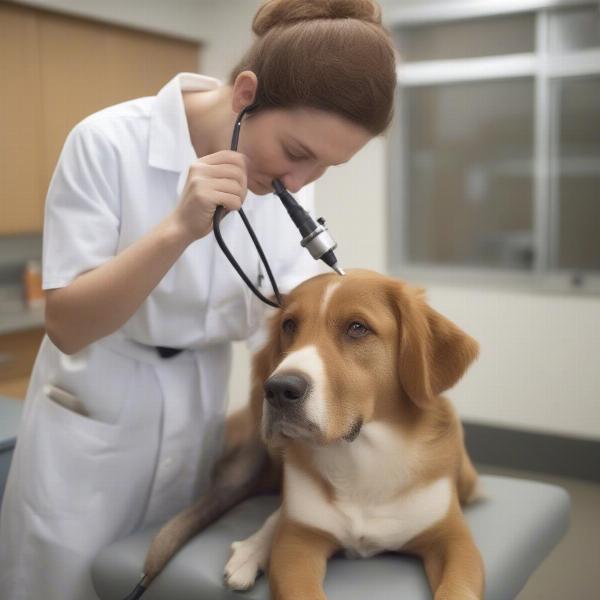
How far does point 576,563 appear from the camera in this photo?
8.25ft

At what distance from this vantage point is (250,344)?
144cm


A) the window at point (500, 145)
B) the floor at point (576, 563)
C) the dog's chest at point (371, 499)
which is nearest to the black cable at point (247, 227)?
the dog's chest at point (371, 499)

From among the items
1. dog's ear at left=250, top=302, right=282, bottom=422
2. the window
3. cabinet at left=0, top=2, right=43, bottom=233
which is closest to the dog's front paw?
dog's ear at left=250, top=302, right=282, bottom=422

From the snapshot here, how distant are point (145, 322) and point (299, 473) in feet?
1.18

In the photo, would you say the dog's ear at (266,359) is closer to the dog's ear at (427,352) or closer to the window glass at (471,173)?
the dog's ear at (427,352)

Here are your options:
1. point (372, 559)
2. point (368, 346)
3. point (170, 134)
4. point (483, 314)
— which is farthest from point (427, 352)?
point (483, 314)

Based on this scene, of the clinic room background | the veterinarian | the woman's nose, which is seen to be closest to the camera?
the veterinarian

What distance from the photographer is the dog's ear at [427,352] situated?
1107 mm

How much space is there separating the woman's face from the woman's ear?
2 centimetres

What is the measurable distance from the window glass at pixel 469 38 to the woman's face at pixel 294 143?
2.84 meters

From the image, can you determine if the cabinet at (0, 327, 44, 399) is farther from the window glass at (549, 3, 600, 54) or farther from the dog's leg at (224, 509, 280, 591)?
the window glass at (549, 3, 600, 54)

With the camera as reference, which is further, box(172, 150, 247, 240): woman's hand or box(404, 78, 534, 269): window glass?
box(404, 78, 534, 269): window glass

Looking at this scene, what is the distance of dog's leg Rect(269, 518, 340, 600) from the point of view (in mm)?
993

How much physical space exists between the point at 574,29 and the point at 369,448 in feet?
9.81
